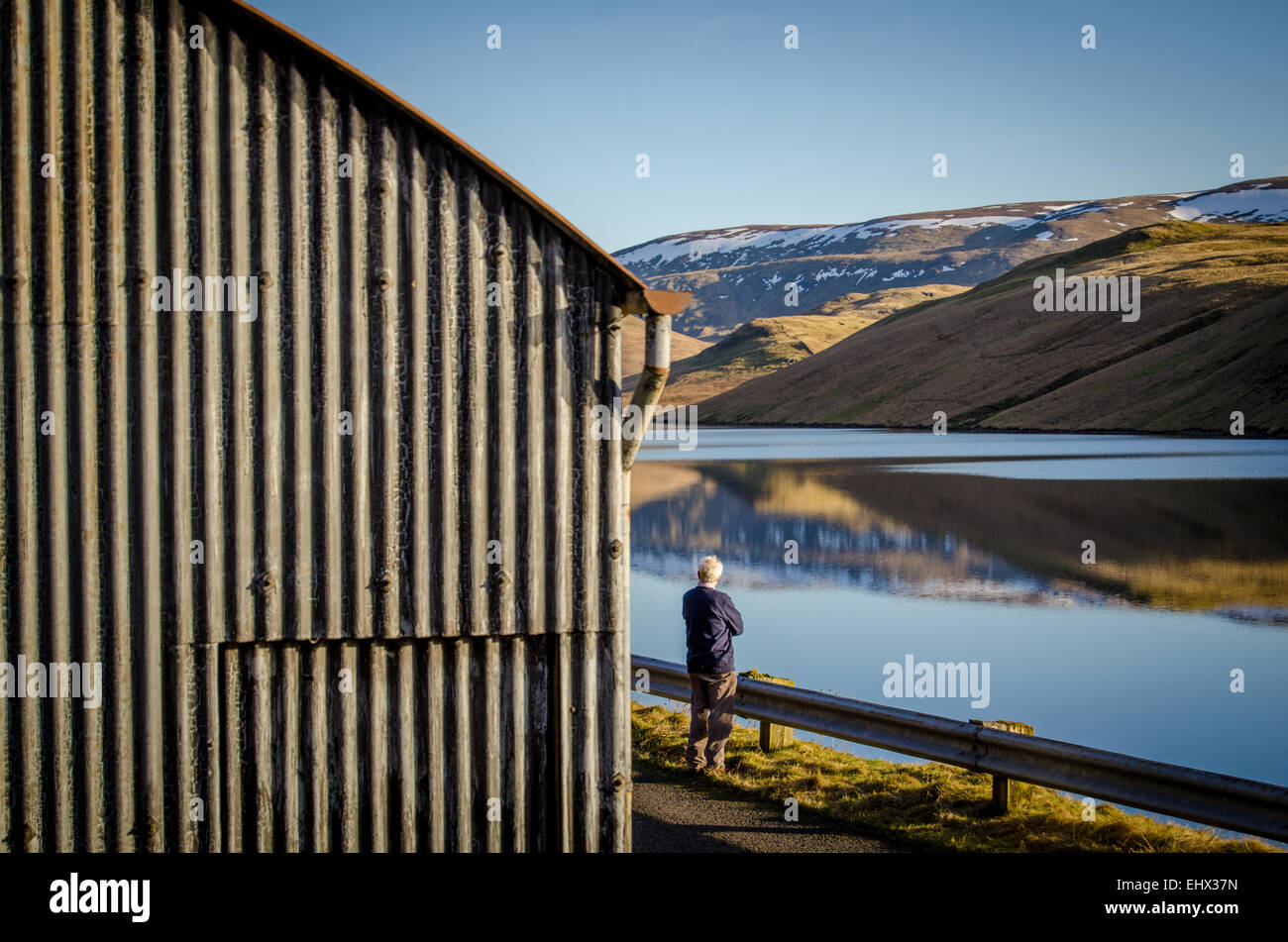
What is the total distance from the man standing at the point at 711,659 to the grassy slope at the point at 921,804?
12.1 inches

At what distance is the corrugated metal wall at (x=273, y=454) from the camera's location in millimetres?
6008

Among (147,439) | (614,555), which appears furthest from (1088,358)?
(147,439)

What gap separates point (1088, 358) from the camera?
10800 centimetres

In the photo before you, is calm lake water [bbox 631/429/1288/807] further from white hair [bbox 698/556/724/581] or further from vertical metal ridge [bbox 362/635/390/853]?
vertical metal ridge [bbox 362/635/390/853]

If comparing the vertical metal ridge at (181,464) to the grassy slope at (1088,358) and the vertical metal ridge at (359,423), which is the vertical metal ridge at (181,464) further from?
the grassy slope at (1088,358)

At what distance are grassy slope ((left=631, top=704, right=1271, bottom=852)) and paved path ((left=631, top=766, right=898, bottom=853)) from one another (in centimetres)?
20

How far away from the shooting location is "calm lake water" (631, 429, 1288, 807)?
1438 centimetres

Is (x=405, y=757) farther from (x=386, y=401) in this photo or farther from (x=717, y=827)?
(x=717, y=827)

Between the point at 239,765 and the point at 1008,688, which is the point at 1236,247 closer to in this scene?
the point at 1008,688

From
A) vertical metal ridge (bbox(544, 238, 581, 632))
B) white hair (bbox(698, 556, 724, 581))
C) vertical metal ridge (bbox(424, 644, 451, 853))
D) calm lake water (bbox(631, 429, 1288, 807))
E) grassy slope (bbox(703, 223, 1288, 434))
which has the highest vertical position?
grassy slope (bbox(703, 223, 1288, 434))

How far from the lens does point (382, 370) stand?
20.5 ft

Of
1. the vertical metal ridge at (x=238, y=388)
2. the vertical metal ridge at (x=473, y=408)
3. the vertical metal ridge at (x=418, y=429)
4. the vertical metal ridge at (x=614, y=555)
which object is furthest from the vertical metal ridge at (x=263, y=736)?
the vertical metal ridge at (x=614, y=555)

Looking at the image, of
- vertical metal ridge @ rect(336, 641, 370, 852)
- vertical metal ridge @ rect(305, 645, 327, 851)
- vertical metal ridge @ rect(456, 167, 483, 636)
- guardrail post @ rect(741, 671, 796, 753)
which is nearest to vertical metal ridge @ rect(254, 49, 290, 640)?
vertical metal ridge @ rect(305, 645, 327, 851)
